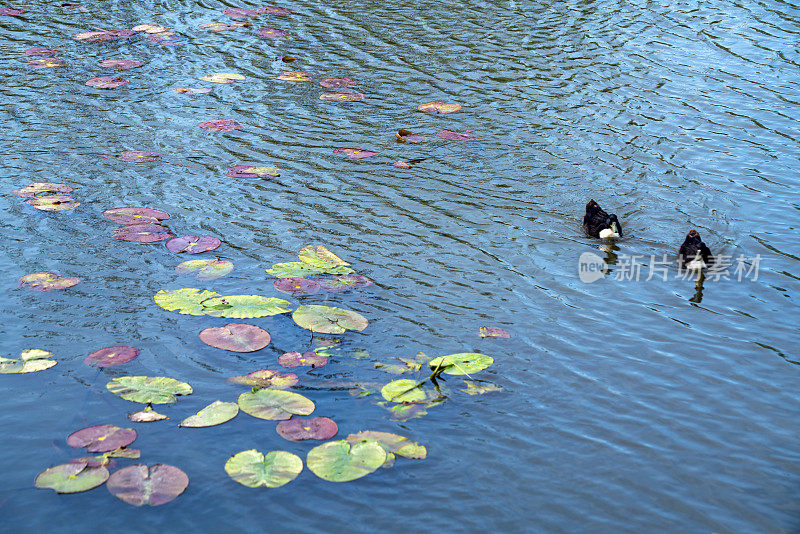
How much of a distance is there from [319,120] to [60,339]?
5747 mm

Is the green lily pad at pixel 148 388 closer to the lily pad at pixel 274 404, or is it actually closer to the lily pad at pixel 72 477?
the lily pad at pixel 274 404

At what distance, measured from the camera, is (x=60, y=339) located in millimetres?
6148

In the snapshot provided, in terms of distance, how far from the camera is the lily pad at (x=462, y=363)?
5820 millimetres

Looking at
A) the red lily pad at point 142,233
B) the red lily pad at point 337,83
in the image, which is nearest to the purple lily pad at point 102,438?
the red lily pad at point 142,233

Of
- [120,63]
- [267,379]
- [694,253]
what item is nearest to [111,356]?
[267,379]

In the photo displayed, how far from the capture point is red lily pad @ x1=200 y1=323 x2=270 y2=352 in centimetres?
607

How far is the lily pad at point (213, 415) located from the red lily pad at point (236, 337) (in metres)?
0.71

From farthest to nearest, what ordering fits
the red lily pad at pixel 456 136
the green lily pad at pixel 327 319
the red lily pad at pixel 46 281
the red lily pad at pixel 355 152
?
the red lily pad at pixel 456 136 → the red lily pad at pixel 355 152 → the red lily pad at pixel 46 281 → the green lily pad at pixel 327 319

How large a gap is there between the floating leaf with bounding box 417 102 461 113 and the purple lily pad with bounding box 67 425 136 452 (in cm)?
753

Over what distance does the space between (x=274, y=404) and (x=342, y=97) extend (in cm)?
722

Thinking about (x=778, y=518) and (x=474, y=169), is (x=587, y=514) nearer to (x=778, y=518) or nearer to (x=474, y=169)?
(x=778, y=518)

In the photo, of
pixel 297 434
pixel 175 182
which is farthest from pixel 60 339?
pixel 175 182

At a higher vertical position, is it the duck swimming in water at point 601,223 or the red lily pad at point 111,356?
the duck swimming in water at point 601,223

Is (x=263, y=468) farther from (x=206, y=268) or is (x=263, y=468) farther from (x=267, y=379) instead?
(x=206, y=268)
